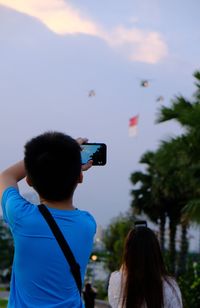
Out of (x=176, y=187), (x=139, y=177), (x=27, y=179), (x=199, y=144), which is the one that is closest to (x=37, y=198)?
(x=27, y=179)

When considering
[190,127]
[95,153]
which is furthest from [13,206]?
[190,127]

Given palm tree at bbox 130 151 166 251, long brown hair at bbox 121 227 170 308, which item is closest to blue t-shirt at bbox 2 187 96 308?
long brown hair at bbox 121 227 170 308

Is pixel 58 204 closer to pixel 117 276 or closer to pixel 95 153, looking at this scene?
pixel 95 153

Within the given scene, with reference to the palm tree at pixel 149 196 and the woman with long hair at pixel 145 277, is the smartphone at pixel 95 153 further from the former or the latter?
the palm tree at pixel 149 196

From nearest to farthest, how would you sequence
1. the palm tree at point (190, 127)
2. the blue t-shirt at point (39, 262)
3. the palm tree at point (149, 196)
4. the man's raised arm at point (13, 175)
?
the blue t-shirt at point (39, 262)
the man's raised arm at point (13, 175)
the palm tree at point (190, 127)
the palm tree at point (149, 196)

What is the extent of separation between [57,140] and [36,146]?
0.08m

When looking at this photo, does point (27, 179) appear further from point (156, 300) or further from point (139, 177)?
point (139, 177)

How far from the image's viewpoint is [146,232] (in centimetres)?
469

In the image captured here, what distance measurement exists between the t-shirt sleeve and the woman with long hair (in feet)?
5.63

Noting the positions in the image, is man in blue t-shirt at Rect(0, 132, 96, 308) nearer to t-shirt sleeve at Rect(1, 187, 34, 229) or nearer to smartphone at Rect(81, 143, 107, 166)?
t-shirt sleeve at Rect(1, 187, 34, 229)

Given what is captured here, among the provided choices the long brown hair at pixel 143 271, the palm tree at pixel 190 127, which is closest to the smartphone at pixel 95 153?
the long brown hair at pixel 143 271

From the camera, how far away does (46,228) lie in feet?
9.77

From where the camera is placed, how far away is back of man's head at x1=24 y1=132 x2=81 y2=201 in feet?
9.78

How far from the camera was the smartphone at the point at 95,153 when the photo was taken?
130 inches
